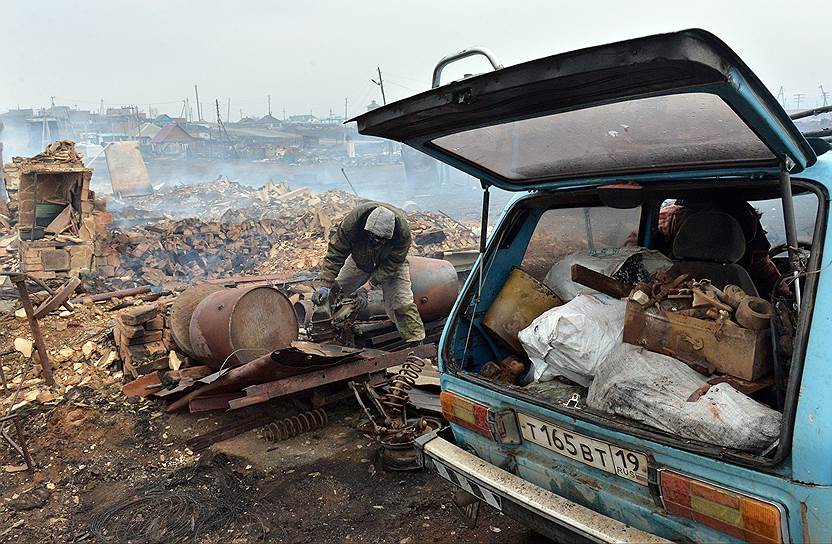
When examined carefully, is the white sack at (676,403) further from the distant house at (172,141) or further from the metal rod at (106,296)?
the distant house at (172,141)

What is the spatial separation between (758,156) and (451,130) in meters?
1.26

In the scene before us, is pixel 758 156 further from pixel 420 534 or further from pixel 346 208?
pixel 346 208

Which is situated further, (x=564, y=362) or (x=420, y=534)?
(x=420, y=534)

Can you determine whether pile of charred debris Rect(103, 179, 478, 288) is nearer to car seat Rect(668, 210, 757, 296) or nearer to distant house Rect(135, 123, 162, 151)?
car seat Rect(668, 210, 757, 296)

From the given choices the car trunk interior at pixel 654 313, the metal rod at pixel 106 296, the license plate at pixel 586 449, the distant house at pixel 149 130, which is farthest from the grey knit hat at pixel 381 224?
the distant house at pixel 149 130

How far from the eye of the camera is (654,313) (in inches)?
91.8

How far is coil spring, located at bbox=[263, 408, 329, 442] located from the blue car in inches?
73.9

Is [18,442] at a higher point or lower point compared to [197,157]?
lower

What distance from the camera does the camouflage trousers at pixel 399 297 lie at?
5906mm

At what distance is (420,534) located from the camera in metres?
3.16

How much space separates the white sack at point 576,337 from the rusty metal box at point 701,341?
4.2 inches

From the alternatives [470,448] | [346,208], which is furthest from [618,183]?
[346,208]

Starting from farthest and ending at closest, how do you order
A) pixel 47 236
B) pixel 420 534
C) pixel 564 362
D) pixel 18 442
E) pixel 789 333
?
pixel 47 236, pixel 18 442, pixel 420 534, pixel 564 362, pixel 789 333

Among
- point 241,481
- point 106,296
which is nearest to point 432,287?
point 241,481
